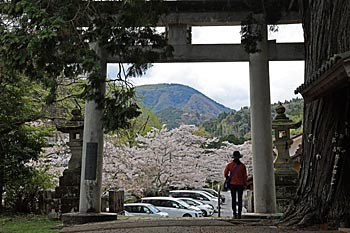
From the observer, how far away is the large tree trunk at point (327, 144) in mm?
4785

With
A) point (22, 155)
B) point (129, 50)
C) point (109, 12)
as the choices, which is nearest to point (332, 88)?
point (129, 50)

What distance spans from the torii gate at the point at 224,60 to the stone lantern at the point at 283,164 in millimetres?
822

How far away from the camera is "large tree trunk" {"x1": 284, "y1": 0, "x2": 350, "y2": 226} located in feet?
15.7

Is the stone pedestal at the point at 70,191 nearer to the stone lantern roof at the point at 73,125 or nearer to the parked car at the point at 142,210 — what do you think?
the stone lantern roof at the point at 73,125

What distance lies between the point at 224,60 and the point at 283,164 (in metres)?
2.57

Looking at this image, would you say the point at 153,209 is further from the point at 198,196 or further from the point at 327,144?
the point at 327,144

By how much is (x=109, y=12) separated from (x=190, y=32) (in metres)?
1.91

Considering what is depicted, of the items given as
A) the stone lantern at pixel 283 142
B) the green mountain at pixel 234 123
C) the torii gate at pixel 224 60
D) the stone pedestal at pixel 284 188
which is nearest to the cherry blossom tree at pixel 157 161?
the torii gate at pixel 224 60

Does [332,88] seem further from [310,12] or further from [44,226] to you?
[44,226]

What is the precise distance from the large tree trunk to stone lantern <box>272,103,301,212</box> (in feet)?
9.67

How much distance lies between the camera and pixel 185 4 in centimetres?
761

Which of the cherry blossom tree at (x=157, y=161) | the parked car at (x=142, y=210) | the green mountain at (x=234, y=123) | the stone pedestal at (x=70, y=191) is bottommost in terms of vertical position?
the parked car at (x=142, y=210)

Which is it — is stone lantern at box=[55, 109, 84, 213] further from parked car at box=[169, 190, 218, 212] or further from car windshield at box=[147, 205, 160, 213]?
parked car at box=[169, 190, 218, 212]

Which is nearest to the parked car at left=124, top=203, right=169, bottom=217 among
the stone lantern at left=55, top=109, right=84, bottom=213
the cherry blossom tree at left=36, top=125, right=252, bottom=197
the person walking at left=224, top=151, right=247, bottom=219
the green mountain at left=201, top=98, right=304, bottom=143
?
the cherry blossom tree at left=36, top=125, right=252, bottom=197
